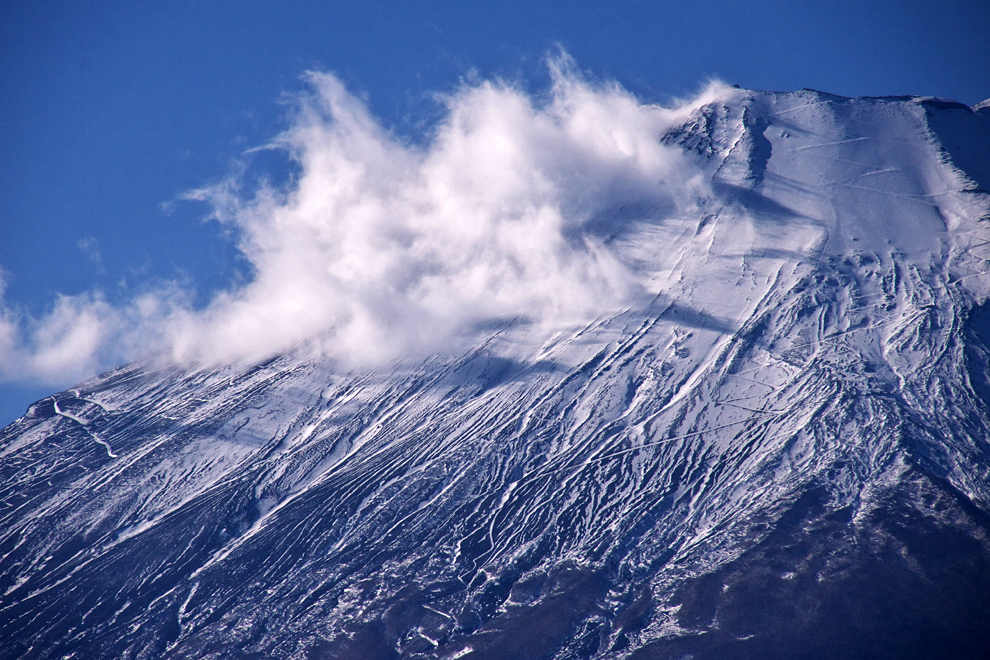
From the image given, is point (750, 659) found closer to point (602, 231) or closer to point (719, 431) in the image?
point (719, 431)

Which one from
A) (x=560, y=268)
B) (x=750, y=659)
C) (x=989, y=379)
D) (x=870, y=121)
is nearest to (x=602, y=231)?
(x=560, y=268)

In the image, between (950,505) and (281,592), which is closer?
(950,505)

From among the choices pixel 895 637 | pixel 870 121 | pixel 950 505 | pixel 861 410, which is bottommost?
pixel 895 637

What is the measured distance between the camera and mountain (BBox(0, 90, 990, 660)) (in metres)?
50.9

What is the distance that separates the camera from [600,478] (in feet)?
203

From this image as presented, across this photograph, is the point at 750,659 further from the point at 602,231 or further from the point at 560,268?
the point at 602,231

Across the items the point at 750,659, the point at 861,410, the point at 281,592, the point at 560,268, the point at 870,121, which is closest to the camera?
the point at 750,659

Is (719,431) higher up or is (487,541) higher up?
(719,431)

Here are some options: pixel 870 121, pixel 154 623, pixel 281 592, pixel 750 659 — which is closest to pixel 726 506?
pixel 750 659

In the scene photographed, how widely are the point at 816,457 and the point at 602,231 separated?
4105 cm

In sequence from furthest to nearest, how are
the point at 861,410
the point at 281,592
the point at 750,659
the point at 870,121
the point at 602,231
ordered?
the point at 870,121 → the point at 602,231 → the point at 861,410 → the point at 281,592 → the point at 750,659

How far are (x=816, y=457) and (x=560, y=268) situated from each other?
1366 inches

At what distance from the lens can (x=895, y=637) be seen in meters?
46.5

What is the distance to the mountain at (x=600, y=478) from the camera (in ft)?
167
